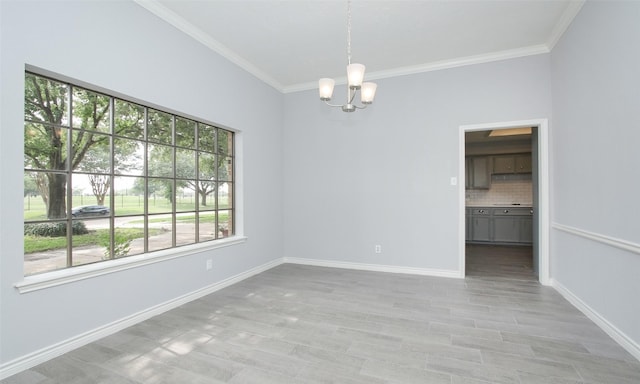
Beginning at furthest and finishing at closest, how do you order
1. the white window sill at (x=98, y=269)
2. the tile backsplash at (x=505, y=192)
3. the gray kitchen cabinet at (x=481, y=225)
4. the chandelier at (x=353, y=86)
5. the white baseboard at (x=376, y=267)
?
1. the tile backsplash at (x=505, y=192)
2. the gray kitchen cabinet at (x=481, y=225)
3. the white baseboard at (x=376, y=267)
4. the chandelier at (x=353, y=86)
5. the white window sill at (x=98, y=269)

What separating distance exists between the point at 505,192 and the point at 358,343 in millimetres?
7072

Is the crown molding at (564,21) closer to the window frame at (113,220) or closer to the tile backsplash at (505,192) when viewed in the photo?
the window frame at (113,220)

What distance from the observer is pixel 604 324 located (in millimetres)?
2604

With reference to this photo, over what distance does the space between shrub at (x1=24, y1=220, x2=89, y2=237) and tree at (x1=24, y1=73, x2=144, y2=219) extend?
0.25 feet

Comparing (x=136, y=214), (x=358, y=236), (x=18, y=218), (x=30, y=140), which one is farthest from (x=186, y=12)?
(x=358, y=236)

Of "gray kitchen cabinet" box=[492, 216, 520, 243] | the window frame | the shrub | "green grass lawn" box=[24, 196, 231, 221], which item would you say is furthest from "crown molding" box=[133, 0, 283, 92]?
"gray kitchen cabinet" box=[492, 216, 520, 243]

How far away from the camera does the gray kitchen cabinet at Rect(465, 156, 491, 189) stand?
302 inches

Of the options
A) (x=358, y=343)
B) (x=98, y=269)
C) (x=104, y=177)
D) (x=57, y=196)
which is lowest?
(x=358, y=343)

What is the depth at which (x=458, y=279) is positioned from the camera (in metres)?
4.21

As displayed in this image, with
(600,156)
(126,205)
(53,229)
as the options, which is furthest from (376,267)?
(53,229)

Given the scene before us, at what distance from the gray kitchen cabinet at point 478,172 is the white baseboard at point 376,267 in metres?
4.26

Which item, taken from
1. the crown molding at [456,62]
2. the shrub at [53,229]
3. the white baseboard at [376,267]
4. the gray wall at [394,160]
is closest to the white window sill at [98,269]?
the shrub at [53,229]

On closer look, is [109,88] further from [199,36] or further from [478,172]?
[478,172]

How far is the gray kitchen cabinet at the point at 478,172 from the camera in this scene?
25.2 ft
